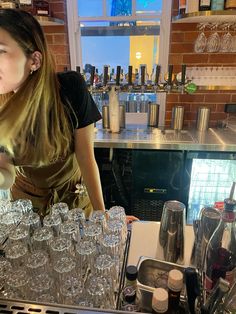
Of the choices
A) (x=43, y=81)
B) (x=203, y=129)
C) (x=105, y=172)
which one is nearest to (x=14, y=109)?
(x=43, y=81)

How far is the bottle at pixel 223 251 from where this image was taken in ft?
2.00

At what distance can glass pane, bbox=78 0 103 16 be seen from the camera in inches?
96.4

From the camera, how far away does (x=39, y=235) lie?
72 cm

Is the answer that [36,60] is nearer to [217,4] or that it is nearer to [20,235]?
[20,235]

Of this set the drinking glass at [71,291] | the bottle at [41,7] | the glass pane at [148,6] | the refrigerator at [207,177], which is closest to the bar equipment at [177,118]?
the refrigerator at [207,177]

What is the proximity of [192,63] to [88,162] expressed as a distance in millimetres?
1662

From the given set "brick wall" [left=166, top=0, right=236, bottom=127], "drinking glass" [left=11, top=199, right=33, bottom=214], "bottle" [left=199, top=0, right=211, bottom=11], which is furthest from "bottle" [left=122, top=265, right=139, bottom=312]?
"brick wall" [left=166, top=0, right=236, bottom=127]

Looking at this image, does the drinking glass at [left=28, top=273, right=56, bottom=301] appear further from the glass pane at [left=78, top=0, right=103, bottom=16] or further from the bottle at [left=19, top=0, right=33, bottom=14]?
the glass pane at [left=78, top=0, right=103, bottom=16]

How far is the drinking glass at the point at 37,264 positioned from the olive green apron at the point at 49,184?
1.82 feet

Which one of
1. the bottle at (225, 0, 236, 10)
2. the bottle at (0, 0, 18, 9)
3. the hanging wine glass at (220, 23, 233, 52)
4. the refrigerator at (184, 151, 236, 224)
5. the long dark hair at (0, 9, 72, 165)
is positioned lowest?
the refrigerator at (184, 151, 236, 224)

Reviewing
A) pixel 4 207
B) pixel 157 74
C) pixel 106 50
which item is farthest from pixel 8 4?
pixel 4 207

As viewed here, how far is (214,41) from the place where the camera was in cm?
226

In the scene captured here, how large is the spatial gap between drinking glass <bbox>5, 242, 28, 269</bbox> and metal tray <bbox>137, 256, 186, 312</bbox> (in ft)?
0.95

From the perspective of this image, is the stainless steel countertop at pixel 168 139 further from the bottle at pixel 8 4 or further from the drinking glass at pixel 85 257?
the drinking glass at pixel 85 257
